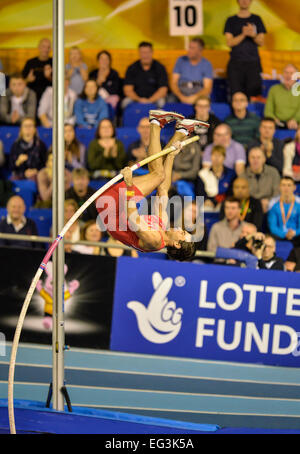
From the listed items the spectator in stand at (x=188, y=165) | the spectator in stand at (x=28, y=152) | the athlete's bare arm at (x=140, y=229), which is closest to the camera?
the athlete's bare arm at (x=140, y=229)

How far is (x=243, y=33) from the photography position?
11469 mm

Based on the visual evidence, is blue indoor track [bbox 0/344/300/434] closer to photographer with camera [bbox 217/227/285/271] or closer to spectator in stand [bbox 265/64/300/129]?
photographer with camera [bbox 217/227/285/271]

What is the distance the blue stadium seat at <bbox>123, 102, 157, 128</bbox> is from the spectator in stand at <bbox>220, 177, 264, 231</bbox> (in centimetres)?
231

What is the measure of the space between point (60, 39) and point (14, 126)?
4671 mm

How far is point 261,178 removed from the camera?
397 inches

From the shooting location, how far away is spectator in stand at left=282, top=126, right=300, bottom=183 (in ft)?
34.3

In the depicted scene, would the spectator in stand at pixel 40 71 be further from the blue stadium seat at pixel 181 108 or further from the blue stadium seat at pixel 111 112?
the blue stadium seat at pixel 181 108

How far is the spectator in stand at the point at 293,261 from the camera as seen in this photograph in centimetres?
909

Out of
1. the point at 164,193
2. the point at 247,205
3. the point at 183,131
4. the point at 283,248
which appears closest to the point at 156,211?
the point at 164,193

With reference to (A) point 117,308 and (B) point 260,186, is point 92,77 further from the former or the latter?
(A) point 117,308

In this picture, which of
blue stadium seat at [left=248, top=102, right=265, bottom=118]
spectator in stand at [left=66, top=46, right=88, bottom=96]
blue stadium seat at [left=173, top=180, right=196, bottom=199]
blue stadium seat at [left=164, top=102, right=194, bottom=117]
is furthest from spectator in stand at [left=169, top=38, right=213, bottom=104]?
blue stadium seat at [left=173, top=180, right=196, bottom=199]

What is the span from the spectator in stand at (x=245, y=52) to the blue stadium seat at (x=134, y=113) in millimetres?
1188

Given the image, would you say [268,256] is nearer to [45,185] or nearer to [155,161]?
[155,161]

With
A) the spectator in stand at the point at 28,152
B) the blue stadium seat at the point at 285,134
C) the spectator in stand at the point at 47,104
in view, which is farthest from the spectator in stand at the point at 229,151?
the spectator in stand at the point at 47,104
